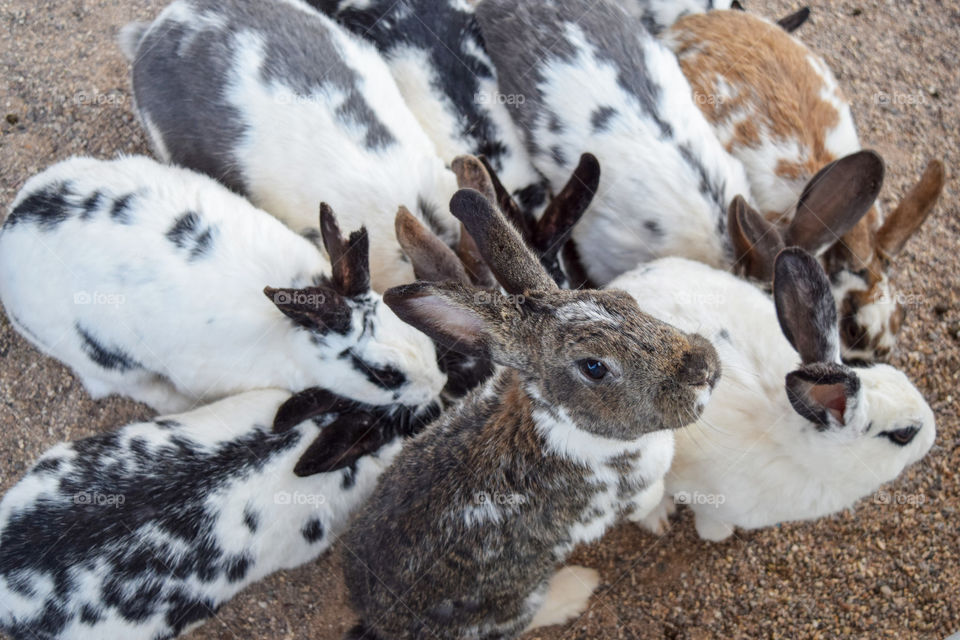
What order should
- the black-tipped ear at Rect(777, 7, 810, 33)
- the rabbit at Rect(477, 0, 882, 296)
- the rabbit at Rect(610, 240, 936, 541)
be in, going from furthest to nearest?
the black-tipped ear at Rect(777, 7, 810, 33), the rabbit at Rect(477, 0, 882, 296), the rabbit at Rect(610, 240, 936, 541)

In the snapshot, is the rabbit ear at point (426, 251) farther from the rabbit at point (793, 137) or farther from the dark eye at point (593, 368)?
the rabbit at point (793, 137)

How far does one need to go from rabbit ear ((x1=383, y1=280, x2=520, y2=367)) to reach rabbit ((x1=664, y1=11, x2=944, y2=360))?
186 cm

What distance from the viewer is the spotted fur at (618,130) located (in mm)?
3850

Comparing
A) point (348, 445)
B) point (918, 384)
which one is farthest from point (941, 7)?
point (348, 445)

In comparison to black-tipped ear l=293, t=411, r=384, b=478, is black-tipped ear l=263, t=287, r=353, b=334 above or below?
above

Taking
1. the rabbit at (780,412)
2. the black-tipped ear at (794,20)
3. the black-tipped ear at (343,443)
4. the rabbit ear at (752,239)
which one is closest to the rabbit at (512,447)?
the black-tipped ear at (343,443)

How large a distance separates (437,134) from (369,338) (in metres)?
1.22

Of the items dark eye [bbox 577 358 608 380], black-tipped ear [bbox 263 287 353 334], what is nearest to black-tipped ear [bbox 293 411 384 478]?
black-tipped ear [bbox 263 287 353 334]

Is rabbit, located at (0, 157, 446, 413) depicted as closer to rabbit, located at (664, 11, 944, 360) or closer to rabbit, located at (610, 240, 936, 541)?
rabbit, located at (610, 240, 936, 541)

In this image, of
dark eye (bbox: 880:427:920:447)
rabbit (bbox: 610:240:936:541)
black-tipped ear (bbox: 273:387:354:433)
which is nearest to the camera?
rabbit (bbox: 610:240:936:541)

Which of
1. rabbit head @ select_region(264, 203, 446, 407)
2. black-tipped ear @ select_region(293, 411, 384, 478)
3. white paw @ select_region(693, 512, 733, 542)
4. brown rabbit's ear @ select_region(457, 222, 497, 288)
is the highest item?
brown rabbit's ear @ select_region(457, 222, 497, 288)

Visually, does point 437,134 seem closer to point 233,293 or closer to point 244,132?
point 244,132

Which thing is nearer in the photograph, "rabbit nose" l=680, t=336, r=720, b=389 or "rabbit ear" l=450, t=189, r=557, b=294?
"rabbit nose" l=680, t=336, r=720, b=389

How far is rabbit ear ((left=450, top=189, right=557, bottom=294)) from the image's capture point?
263cm
